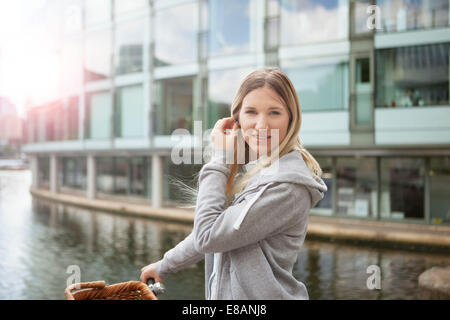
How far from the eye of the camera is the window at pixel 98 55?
65.8ft

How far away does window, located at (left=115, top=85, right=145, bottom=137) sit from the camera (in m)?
18.4

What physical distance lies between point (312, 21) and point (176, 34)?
5388 millimetres

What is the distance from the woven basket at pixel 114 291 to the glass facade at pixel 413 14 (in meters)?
13.0

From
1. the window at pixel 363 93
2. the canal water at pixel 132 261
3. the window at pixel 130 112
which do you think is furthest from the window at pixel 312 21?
the window at pixel 130 112

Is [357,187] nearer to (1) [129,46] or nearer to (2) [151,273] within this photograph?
(1) [129,46]

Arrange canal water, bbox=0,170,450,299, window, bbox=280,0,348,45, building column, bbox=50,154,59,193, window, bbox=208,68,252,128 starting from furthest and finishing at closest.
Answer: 1. building column, bbox=50,154,59,193
2. window, bbox=208,68,252,128
3. window, bbox=280,0,348,45
4. canal water, bbox=0,170,450,299

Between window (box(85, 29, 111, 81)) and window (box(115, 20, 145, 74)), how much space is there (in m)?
0.84

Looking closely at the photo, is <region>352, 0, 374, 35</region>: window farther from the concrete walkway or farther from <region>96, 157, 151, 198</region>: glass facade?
<region>96, 157, 151, 198</region>: glass facade

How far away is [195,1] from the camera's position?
1619 centimetres

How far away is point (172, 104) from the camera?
57.8 ft

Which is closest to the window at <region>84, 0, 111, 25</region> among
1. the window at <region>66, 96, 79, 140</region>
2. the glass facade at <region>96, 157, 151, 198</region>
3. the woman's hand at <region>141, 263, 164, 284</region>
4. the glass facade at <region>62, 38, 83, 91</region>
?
the glass facade at <region>62, 38, 83, 91</region>

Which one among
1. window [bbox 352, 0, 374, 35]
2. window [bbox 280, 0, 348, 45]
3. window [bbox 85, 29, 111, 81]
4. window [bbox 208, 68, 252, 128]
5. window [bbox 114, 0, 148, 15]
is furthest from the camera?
window [bbox 85, 29, 111, 81]

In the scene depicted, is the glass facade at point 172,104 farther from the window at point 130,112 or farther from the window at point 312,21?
the window at point 312,21

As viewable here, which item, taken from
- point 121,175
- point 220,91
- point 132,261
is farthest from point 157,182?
point 132,261
